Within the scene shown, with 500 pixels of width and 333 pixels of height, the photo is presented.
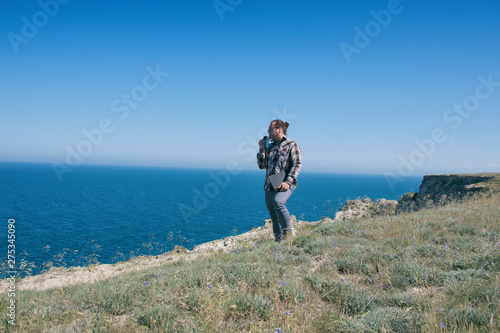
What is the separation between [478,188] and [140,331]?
19.4 meters

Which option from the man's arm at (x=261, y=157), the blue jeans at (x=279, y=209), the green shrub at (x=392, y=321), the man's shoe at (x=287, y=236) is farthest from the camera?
the man's arm at (x=261, y=157)

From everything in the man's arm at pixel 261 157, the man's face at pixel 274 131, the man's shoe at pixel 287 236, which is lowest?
the man's shoe at pixel 287 236

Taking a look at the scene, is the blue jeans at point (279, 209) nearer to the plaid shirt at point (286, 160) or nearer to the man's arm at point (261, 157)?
the plaid shirt at point (286, 160)

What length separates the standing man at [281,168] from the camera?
18.3 ft

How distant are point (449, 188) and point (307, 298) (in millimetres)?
20453

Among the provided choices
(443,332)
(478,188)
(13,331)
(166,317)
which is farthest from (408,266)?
(478,188)

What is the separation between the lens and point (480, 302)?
261 cm

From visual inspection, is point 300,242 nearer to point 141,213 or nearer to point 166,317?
point 166,317

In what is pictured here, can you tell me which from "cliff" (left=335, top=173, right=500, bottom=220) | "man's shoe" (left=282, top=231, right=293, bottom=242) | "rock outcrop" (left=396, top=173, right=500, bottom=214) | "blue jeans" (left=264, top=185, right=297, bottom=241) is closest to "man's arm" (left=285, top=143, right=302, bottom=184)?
"blue jeans" (left=264, top=185, right=297, bottom=241)

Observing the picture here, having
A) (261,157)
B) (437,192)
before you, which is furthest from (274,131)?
(437,192)

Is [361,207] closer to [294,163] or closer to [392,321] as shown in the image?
[294,163]

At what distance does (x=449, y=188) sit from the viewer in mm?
18312

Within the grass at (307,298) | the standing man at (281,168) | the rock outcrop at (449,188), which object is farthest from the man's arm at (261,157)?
the rock outcrop at (449,188)

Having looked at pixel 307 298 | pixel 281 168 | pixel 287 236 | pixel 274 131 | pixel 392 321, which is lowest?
pixel 392 321
